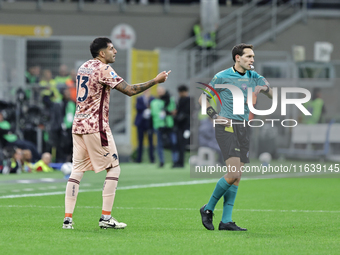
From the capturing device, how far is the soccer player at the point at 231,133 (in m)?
7.84

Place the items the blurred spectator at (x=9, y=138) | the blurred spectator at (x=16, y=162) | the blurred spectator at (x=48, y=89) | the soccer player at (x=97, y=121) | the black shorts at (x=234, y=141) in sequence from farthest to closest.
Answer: the blurred spectator at (x=48, y=89) → the blurred spectator at (x=9, y=138) → the blurred spectator at (x=16, y=162) → the black shorts at (x=234, y=141) → the soccer player at (x=97, y=121)

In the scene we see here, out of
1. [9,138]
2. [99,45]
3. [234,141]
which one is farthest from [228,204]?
[9,138]

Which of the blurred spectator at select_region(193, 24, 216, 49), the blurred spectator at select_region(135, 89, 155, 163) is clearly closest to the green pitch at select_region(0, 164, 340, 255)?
the blurred spectator at select_region(135, 89, 155, 163)

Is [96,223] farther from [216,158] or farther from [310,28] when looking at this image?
[310,28]

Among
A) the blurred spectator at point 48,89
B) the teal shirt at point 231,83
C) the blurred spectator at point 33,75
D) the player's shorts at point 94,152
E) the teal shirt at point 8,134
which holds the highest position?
the blurred spectator at point 33,75

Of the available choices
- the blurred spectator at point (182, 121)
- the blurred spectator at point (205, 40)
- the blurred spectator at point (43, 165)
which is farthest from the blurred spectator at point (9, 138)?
the blurred spectator at point (205, 40)

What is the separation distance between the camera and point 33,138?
19.5 metres

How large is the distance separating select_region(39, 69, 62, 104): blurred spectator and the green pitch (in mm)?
4706

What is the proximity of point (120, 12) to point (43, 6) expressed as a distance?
2.94 meters

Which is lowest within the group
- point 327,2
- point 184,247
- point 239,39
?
point 184,247

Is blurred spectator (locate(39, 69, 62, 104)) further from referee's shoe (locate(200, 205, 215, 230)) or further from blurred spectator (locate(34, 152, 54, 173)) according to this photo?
referee's shoe (locate(200, 205, 215, 230))

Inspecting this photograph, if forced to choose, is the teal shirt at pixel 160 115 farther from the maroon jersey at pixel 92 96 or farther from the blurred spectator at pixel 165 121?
the maroon jersey at pixel 92 96

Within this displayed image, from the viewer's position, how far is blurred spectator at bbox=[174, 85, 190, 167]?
732 inches

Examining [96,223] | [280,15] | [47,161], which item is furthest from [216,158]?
[96,223]
